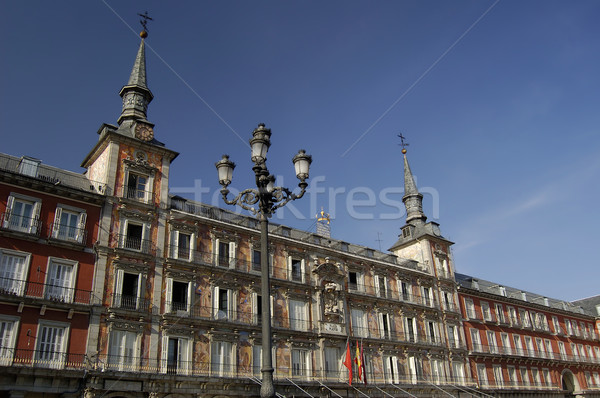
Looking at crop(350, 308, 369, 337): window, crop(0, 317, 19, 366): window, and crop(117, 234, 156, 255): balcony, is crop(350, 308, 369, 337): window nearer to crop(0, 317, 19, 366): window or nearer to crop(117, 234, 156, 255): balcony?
crop(117, 234, 156, 255): balcony

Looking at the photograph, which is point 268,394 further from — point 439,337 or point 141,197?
point 439,337

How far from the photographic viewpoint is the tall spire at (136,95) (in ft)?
115

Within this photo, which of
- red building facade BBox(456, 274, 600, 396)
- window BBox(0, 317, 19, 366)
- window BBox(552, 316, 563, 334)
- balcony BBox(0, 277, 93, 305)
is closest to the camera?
window BBox(0, 317, 19, 366)

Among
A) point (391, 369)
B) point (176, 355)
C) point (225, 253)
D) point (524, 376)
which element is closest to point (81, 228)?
point (176, 355)

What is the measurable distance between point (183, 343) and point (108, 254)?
22.0 feet

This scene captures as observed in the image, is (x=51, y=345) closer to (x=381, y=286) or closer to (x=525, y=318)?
(x=381, y=286)

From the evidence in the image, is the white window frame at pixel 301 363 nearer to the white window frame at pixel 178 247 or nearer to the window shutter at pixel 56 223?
the white window frame at pixel 178 247

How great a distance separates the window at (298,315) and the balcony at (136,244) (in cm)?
1082

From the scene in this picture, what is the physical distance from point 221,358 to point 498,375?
29844 millimetres

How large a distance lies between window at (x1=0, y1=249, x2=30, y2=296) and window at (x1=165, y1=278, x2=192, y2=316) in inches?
304

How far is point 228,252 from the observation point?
34438 millimetres

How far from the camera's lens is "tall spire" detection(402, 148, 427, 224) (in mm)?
51250

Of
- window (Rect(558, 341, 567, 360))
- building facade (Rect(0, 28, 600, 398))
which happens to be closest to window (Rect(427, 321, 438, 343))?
building facade (Rect(0, 28, 600, 398))

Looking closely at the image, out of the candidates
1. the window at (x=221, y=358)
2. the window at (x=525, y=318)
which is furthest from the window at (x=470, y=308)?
the window at (x=221, y=358)
